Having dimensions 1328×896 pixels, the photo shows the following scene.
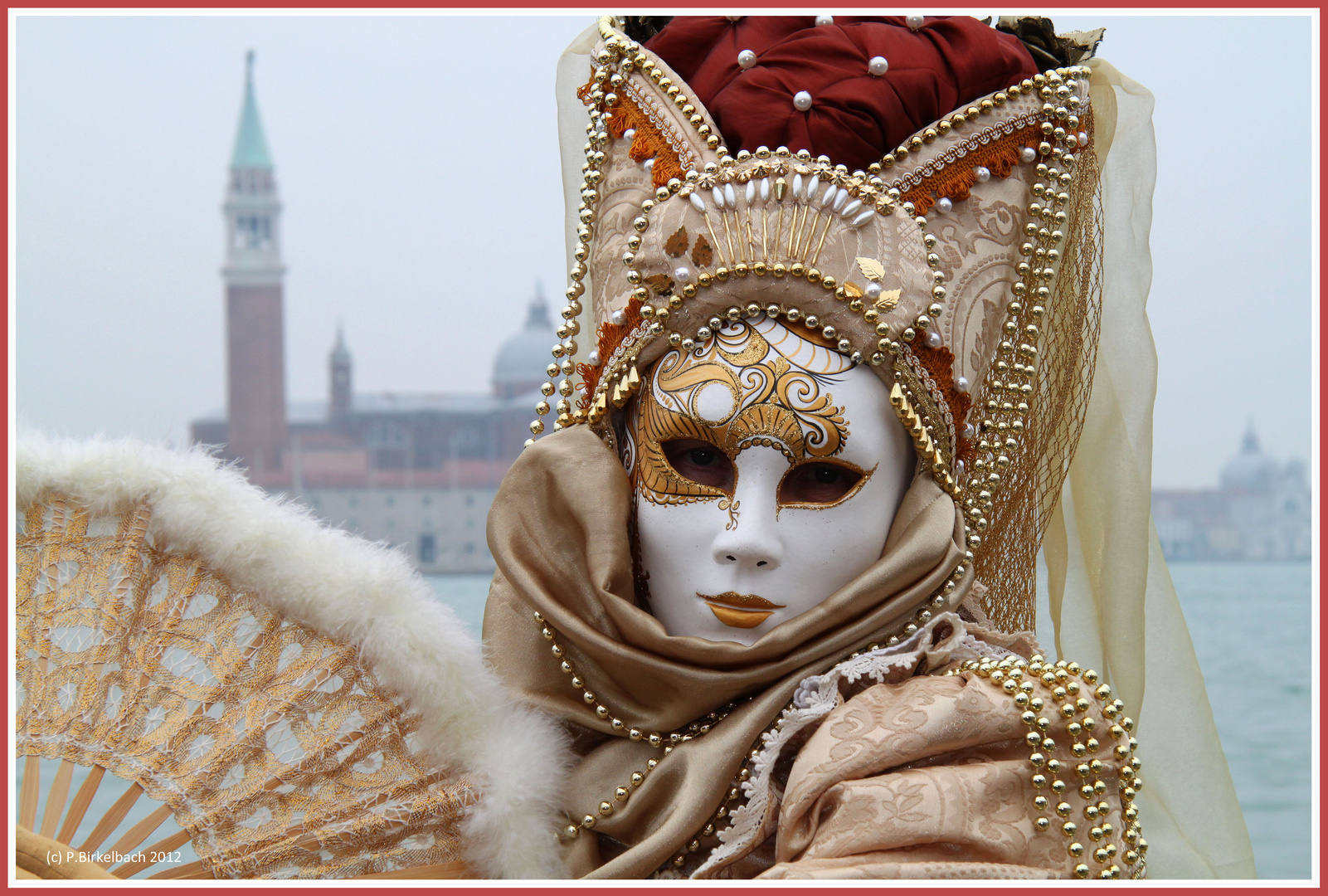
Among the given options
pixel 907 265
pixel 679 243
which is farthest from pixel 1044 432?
pixel 679 243

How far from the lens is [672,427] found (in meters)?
1.72

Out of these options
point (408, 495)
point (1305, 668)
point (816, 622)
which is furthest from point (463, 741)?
point (408, 495)

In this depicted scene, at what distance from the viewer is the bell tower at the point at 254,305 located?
86.0ft

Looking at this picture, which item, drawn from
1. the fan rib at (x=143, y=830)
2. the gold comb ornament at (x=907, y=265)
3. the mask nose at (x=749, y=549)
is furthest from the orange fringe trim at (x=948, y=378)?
the fan rib at (x=143, y=830)

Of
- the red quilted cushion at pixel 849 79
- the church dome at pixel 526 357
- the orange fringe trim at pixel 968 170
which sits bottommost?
the church dome at pixel 526 357

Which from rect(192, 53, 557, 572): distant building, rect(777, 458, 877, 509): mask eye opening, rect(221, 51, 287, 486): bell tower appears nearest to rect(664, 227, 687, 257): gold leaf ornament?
rect(777, 458, 877, 509): mask eye opening

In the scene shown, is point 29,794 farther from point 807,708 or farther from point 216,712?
point 807,708

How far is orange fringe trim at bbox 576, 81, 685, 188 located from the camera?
188 cm

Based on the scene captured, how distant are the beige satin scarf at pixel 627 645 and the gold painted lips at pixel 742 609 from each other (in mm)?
42

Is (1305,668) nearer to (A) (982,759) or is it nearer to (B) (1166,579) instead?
(B) (1166,579)

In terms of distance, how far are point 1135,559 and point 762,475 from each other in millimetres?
763

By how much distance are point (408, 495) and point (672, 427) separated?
21289 mm

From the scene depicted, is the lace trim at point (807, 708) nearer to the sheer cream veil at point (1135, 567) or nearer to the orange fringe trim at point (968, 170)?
the sheer cream veil at point (1135, 567)

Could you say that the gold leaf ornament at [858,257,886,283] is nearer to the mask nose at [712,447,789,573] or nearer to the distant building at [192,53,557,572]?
the mask nose at [712,447,789,573]
